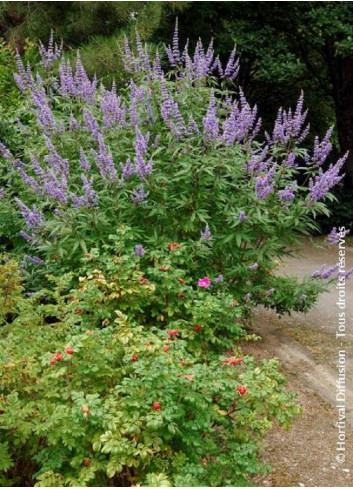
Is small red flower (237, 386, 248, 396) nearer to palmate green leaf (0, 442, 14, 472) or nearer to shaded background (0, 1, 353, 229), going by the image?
palmate green leaf (0, 442, 14, 472)

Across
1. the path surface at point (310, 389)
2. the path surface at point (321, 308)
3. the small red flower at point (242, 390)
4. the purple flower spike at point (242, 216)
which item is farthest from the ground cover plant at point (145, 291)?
the path surface at point (321, 308)

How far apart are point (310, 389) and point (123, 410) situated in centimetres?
244

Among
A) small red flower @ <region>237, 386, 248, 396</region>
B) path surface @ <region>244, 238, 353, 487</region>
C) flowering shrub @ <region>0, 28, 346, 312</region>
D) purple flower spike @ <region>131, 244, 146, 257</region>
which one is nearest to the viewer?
small red flower @ <region>237, 386, 248, 396</region>

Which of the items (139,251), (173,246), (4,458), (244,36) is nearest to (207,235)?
Answer: (173,246)

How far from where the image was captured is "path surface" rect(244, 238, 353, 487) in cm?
375

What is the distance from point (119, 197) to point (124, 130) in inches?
22.6

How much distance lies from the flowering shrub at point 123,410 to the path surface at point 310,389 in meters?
0.85

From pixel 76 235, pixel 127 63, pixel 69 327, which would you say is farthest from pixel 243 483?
pixel 127 63

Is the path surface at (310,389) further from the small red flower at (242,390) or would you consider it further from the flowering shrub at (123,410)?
the small red flower at (242,390)

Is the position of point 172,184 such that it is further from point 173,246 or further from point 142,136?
point 173,246

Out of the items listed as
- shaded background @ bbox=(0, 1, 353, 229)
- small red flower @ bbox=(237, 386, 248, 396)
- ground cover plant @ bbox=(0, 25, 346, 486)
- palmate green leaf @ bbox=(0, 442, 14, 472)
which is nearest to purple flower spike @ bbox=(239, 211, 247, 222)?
ground cover plant @ bbox=(0, 25, 346, 486)

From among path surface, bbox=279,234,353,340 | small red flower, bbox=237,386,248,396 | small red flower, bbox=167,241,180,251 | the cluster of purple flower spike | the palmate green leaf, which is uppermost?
the cluster of purple flower spike

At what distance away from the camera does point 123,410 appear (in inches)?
107

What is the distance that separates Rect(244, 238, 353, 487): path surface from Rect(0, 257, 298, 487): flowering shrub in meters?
0.85
